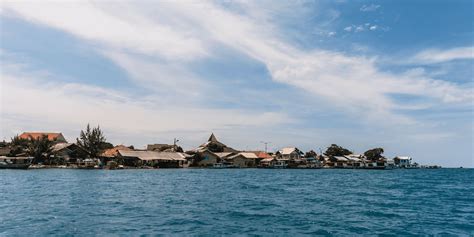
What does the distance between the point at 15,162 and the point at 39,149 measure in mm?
6187

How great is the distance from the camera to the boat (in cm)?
8225

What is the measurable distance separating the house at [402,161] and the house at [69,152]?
127m

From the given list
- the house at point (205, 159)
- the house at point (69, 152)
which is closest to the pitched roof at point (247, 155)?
the house at point (205, 159)

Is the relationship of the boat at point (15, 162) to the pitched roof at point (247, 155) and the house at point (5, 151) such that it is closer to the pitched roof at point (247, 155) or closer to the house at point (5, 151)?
the house at point (5, 151)

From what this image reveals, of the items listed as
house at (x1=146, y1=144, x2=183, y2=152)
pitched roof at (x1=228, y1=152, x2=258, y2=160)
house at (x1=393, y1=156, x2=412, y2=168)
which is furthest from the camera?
house at (x1=393, y1=156, x2=412, y2=168)

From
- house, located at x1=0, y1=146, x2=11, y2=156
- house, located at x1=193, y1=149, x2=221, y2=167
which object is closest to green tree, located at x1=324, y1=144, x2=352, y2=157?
house, located at x1=193, y1=149, x2=221, y2=167

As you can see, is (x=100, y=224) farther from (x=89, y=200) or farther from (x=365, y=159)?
(x=365, y=159)

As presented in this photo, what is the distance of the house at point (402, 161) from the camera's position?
160m

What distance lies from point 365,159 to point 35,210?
14102 centimetres

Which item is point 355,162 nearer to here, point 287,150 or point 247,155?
point 287,150

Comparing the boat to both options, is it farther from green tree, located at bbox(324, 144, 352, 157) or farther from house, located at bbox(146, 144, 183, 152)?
green tree, located at bbox(324, 144, 352, 157)

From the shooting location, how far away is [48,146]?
93.2m

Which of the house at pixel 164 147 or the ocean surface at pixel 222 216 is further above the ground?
the house at pixel 164 147

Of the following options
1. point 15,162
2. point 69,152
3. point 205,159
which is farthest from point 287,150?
point 15,162
